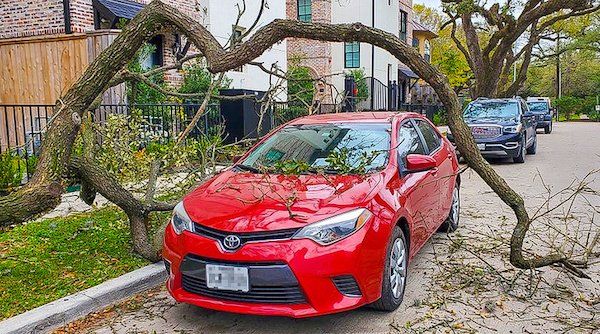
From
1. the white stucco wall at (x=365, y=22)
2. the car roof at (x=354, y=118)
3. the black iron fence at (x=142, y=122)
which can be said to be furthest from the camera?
the white stucco wall at (x=365, y=22)

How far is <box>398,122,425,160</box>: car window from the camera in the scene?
5099 mm

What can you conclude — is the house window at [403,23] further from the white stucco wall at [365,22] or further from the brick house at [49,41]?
the brick house at [49,41]

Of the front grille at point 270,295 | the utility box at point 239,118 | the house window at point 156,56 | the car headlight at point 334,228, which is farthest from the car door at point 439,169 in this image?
the house window at point 156,56

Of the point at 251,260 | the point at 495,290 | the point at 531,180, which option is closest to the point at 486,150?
the point at 531,180

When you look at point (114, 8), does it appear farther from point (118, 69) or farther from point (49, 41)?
point (118, 69)

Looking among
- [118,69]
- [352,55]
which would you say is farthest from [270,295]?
[352,55]

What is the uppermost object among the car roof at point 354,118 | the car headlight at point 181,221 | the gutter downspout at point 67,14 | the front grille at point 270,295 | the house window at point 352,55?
the house window at point 352,55

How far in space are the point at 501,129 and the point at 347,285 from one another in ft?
36.5

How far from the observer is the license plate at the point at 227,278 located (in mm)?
3625

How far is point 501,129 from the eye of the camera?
535 inches

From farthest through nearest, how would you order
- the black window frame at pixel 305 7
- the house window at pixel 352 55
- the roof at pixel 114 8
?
the house window at pixel 352 55 < the black window frame at pixel 305 7 < the roof at pixel 114 8

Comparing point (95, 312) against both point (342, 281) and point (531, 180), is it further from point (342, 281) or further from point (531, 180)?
point (531, 180)

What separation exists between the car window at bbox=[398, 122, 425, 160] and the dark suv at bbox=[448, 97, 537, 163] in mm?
8118

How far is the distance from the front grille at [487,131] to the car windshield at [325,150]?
925 centimetres
